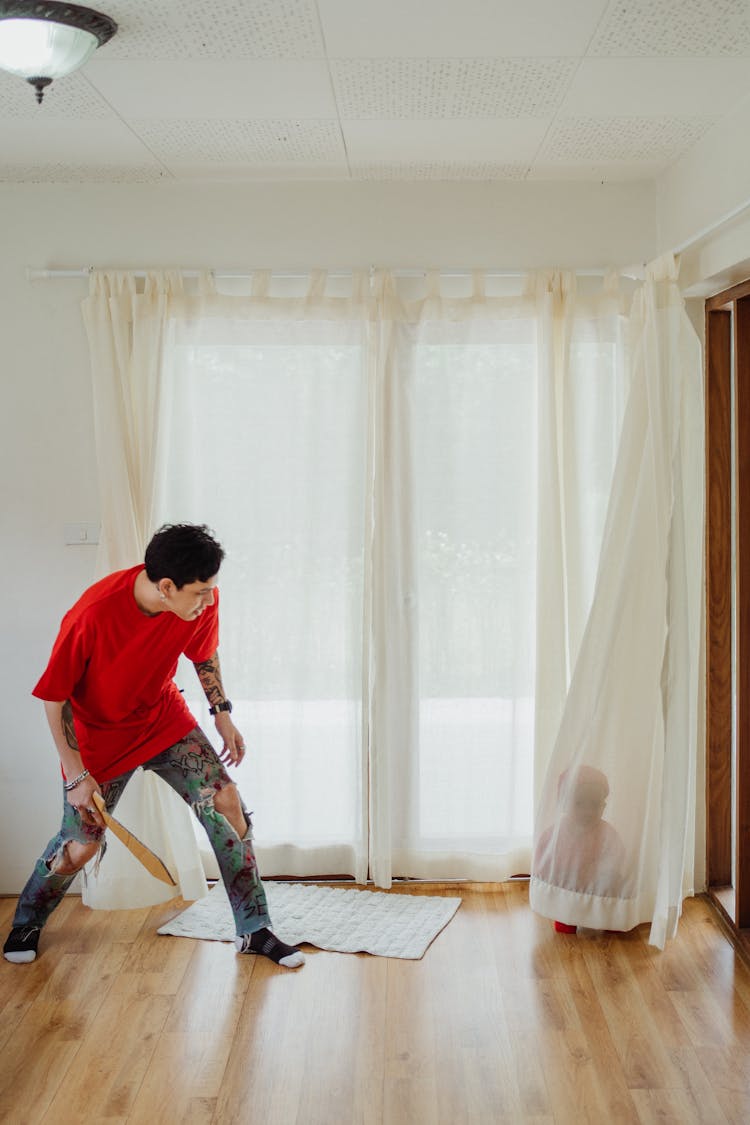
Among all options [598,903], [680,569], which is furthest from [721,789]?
[680,569]

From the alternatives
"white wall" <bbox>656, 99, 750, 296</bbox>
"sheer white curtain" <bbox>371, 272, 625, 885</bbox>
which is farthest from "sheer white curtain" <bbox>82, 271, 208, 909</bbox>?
"white wall" <bbox>656, 99, 750, 296</bbox>

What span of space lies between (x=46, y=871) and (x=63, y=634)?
78cm

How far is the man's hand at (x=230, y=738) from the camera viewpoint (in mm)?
3358

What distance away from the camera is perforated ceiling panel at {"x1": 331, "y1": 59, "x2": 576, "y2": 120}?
2711mm

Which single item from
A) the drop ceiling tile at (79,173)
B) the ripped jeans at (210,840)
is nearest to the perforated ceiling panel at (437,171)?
the drop ceiling tile at (79,173)

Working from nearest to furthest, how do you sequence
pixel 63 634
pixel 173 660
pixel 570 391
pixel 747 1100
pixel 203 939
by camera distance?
pixel 747 1100
pixel 63 634
pixel 173 660
pixel 203 939
pixel 570 391

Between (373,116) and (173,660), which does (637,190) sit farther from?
(173,660)

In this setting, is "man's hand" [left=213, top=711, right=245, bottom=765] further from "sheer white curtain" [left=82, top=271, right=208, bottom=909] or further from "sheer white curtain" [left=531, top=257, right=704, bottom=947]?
"sheer white curtain" [left=531, top=257, right=704, bottom=947]

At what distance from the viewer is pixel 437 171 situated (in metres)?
3.65

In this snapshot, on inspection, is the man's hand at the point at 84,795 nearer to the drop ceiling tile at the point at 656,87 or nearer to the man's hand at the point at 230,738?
the man's hand at the point at 230,738

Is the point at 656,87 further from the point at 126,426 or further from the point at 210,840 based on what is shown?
the point at 210,840

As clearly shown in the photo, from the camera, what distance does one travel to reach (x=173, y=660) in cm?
326

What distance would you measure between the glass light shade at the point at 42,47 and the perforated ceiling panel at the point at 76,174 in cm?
109

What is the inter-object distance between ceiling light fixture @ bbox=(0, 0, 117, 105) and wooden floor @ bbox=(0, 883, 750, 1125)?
90.6 inches
